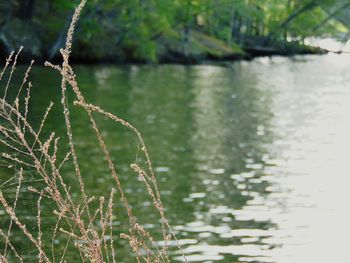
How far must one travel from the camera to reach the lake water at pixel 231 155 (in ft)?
75.7

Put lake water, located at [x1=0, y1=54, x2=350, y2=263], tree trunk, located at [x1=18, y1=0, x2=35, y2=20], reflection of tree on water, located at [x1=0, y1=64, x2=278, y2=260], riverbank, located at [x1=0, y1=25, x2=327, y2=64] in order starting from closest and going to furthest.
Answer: lake water, located at [x1=0, y1=54, x2=350, y2=263]
reflection of tree on water, located at [x1=0, y1=64, x2=278, y2=260]
riverbank, located at [x1=0, y1=25, x2=327, y2=64]
tree trunk, located at [x1=18, y1=0, x2=35, y2=20]

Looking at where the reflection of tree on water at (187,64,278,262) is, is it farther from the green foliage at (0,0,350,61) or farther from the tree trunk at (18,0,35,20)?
the tree trunk at (18,0,35,20)

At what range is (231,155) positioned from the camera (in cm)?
3684

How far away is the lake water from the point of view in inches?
909

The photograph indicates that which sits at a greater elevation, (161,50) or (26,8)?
(26,8)

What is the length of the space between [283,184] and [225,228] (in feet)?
27.8

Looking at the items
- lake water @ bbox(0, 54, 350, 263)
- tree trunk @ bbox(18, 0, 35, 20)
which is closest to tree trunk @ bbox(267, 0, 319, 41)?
tree trunk @ bbox(18, 0, 35, 20)

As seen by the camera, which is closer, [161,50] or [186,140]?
[186,140]

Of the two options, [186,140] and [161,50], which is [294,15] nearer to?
[161,50]

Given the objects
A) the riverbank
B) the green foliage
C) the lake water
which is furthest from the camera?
the green foliage

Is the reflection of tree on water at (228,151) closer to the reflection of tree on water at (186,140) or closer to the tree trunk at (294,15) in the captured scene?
the reflection of tree on water at (186,140)

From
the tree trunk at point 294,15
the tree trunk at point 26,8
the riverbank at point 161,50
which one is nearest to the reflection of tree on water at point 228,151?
the riverbank at point 161,50

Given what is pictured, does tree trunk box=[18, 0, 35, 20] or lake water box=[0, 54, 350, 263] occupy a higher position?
tree trunk box=[18, 0, 35, 20]

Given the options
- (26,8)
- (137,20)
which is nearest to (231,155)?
(26,8)
